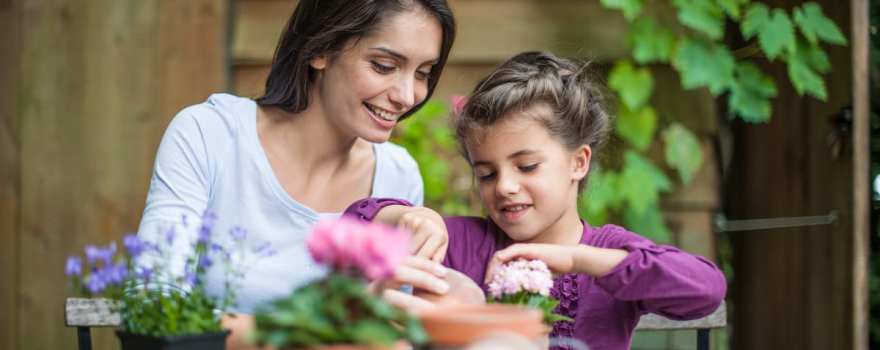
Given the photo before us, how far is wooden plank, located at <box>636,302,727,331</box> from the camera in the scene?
1.85 metres

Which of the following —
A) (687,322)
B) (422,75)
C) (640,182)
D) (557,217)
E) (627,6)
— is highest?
(627,6)

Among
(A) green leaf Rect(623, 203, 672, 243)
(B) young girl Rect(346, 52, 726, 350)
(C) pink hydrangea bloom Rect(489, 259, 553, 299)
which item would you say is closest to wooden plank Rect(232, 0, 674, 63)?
(A) green leaf Rect(623, 203, 672, 243)

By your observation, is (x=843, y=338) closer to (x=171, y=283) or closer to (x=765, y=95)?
(x=765, y=95)

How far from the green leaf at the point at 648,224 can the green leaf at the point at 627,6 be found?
2.18 feet

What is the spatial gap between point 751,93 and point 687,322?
154 centimetres

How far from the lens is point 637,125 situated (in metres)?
3.19

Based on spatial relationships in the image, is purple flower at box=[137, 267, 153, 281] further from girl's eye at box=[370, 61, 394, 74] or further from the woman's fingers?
girl's eye at box=[370, 61, 394, 74]

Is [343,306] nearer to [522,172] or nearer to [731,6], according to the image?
[522,172]

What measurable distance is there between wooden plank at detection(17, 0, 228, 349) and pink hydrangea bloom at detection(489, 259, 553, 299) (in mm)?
2330

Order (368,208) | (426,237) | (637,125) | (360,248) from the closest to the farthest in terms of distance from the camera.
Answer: (360,248)
(426,237)
(368,208)
(637,125)

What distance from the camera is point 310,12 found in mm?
2053

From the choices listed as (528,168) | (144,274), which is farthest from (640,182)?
(144,274)

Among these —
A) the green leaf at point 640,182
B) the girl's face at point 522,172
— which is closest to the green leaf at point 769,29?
the green leaf at point 640,182

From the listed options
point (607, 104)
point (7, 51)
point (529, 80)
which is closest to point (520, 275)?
point (529, 80)
